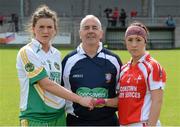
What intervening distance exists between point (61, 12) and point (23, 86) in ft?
151

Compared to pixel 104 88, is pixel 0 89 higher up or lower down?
lower down

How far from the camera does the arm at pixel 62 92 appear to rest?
4285 millimetres

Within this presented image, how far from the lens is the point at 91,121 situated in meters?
4.70

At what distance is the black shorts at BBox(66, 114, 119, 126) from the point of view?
470 cm

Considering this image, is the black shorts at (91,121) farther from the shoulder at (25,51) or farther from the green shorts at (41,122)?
the shoulder at (25,51)

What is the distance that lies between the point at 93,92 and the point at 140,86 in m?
0.51

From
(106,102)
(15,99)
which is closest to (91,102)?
(106,102)

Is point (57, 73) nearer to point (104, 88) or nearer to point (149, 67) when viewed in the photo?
point (104, 88)

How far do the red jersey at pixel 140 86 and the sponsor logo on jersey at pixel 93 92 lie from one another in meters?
0.25

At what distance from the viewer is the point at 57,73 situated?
4484 mm

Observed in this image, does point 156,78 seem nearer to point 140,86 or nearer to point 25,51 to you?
point 140,86

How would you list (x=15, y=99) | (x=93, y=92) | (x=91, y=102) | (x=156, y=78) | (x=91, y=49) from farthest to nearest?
1. (x=15, y=99)
2. (x=91, y=49)
3. (x=93, y=92)
4. (x=91, y=102)
5. (x=156, y=78)

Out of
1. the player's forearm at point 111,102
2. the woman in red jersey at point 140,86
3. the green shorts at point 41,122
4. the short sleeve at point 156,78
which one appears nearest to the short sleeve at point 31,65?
the green shorts at point 41,122

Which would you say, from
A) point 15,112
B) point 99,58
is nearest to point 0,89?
point 15,112
